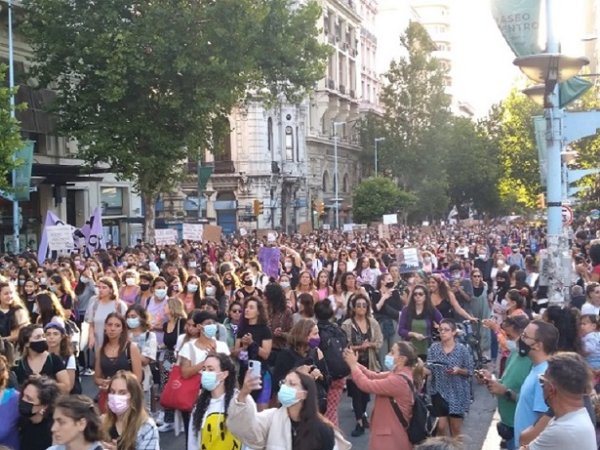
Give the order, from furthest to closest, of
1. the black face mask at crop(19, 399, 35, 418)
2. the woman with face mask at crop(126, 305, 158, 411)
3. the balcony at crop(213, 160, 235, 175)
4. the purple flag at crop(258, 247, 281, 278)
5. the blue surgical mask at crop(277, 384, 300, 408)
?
1. the balcony at crop(213, 160, 235, 175)
2. the purple flag at crop(258, 247, 281, 278)
3. the woman with face mask at crop(126, 305, 158, 411)
4. the black face mask at crop(19, 399, 35, 418)
5. the blue surgical mask at crop(277, 384, 300, 408)

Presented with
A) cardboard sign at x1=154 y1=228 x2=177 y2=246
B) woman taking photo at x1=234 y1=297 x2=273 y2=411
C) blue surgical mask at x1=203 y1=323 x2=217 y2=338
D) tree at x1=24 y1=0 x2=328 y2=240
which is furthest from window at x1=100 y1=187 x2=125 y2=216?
blue surgical mask at x1=203 y1=323 x2=217 y2=338

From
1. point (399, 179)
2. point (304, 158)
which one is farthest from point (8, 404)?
point (399, 179)

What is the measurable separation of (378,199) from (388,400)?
157 ft

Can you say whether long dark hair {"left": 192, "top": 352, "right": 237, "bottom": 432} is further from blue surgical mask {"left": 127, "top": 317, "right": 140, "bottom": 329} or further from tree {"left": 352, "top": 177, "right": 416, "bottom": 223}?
tree {"left": 352, "top": 177, "right": 416, "bottom": 223}

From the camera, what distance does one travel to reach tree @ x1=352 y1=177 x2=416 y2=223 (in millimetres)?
53594

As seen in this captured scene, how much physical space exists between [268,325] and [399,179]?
56.9 meters

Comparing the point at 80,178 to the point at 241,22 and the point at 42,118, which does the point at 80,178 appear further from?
the point at 241,22

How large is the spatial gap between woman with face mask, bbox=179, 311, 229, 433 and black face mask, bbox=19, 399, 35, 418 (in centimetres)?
201

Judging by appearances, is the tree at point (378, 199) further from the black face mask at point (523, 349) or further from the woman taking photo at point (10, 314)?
the black face mask at point (523, 349)

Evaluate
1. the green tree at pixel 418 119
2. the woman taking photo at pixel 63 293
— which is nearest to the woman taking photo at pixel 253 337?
the woman taking photo at pixel 63 293

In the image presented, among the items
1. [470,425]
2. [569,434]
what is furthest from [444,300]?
[569,434]

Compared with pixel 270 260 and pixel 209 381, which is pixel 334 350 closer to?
pixel 209 381

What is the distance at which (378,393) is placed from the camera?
6191 millimetres

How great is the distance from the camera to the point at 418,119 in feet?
198
